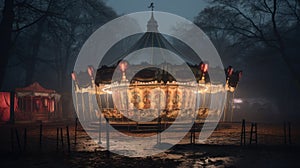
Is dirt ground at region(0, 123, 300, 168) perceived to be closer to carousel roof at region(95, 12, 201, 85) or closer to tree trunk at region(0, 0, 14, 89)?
tree trunk at region(0, 0, 14, 89)

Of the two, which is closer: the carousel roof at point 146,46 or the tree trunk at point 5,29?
the tree trunk at point 5,29

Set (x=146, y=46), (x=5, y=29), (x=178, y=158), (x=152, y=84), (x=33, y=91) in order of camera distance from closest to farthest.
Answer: (x=178, y=158) → (x=5, y=29) → (x=152, y=84) → (x=146, y=46) → (x=33, y=91)

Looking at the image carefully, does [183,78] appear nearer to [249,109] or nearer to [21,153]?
[21,153]

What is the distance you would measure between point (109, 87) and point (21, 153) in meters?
15.0

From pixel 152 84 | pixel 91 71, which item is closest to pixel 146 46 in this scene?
pixel 152 84

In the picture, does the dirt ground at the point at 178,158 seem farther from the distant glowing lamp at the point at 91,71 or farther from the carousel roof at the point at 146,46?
the distant glowing lamp at the point at 91,71

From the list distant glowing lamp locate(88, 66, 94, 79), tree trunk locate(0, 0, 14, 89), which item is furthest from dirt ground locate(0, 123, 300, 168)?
distant glowing lamp locate(88, 66, 94, 79)

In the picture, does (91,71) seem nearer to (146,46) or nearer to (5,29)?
(146,46)

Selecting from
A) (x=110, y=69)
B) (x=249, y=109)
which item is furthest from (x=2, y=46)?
(x=249, y=109)

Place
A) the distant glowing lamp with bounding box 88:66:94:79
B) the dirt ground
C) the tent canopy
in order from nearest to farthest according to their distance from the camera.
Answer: the dirt ground → the distant glowing lamp with bounding box 88:66:94:79 → the tent canopy

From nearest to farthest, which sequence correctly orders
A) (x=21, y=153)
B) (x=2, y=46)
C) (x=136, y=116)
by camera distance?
(x=21, y=153)
(x=2, y=46)
(x=136, y=116)

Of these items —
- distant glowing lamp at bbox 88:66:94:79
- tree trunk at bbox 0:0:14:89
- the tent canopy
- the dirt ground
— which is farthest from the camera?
the tent canopy

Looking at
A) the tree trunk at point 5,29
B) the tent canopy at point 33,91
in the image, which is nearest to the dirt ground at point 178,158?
the tree trunk at point 5,29

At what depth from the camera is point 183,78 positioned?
19.8m
